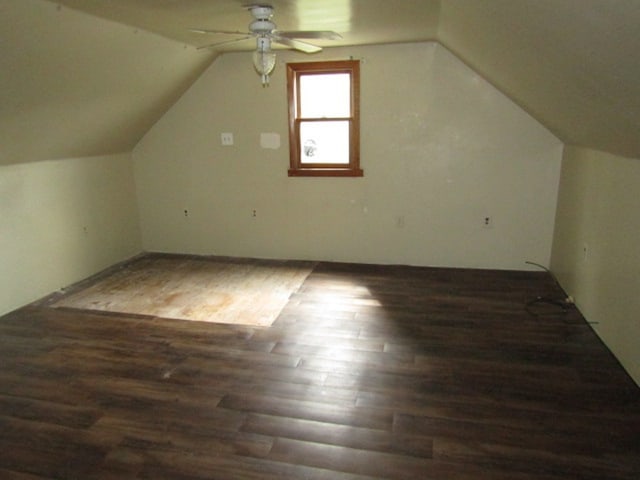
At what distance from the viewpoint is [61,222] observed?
4320mm

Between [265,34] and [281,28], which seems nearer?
[265,34]

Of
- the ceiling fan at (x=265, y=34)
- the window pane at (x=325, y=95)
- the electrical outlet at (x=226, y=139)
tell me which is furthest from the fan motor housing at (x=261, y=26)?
the electrical outlet at (x=226, y=139)

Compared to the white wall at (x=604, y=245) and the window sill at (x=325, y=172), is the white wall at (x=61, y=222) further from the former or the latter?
the white wall at (x=604, y=245)

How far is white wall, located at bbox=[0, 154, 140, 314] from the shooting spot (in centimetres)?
380

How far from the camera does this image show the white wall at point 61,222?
3805 mm

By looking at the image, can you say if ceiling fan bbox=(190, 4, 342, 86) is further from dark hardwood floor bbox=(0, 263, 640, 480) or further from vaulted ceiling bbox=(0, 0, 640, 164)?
dark hardwood floor bbox=(0, 263, 640, 480)

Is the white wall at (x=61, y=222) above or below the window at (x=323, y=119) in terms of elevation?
below

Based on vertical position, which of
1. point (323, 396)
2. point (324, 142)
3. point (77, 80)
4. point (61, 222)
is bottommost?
point (323, 396)

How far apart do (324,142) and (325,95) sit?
0.49 m

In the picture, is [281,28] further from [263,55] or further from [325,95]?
[325,95]

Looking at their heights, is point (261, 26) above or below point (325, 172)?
above

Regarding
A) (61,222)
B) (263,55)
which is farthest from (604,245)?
(61,222)

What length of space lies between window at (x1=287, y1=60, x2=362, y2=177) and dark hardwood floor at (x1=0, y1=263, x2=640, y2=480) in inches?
66.9

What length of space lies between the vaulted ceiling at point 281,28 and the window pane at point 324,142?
2.70 ft
